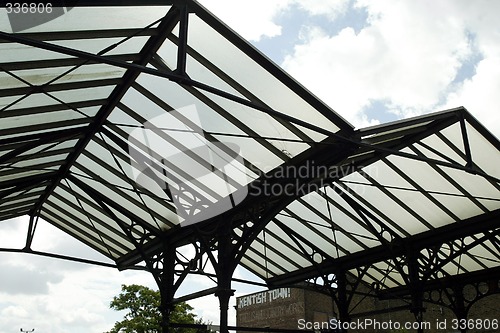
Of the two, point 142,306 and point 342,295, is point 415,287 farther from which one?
point 142,306

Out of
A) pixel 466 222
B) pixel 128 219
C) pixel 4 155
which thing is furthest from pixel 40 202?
pixel 466 222

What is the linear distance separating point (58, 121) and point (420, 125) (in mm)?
6574

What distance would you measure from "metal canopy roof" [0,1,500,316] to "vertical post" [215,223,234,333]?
1.20ft

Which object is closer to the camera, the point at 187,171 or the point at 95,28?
the point at 95,28

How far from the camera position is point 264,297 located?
1203 inches

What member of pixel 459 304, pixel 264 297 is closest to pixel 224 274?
pixel 459 304

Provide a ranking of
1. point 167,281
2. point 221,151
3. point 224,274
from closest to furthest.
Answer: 1. point 221,151
2. point 224,274
3. point 167,281

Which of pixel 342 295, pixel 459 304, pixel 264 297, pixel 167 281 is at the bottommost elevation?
pixel 459 304

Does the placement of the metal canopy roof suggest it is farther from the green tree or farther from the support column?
the green tree

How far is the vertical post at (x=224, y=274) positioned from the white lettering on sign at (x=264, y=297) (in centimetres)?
1869

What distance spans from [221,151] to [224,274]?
9.07ft

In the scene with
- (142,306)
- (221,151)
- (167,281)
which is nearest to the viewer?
(221,151)

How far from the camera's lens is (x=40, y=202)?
49.1 feet

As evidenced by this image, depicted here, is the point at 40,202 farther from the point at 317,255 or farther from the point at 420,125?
the point at 420,125
